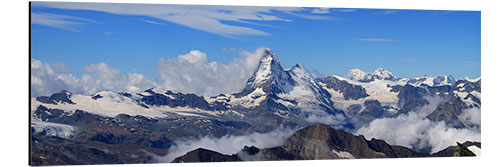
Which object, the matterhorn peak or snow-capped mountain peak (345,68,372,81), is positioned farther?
snow-capped mountain peak (345,68,372,81)

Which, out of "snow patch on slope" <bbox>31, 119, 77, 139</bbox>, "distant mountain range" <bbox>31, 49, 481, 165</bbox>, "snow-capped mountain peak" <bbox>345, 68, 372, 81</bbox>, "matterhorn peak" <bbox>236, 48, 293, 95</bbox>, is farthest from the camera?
"snow-capped mountain peak" <bbox>345, 68, 372, 81</bbox>

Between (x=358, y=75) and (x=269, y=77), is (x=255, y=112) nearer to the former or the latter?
(x=269, y=77)

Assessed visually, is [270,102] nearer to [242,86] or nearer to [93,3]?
[242,86]

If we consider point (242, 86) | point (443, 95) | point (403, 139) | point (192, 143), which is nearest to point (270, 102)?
point (242, 86)

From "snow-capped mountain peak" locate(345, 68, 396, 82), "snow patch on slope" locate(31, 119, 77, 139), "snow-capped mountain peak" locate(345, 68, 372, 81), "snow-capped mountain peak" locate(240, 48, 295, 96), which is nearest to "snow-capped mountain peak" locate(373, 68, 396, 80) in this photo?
"snow-capped mountain peak" locate(345, 68, 396, 82)

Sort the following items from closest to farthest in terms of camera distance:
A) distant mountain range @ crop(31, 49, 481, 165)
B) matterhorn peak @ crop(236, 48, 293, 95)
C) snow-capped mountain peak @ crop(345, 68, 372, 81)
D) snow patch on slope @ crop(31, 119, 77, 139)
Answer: snow patch on slope @ crop(31, 119, 77, 139), distant mountain range @ crop(31, 49, 481, 165), matterhorn peak @ crop(236, 48, 293, 95), snow-capped mountain peak @ crop(345, 68, 372, 81)

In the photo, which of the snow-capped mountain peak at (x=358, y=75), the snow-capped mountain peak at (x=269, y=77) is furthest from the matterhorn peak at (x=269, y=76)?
the snow-capped mountain peak at (x=358, y=75)

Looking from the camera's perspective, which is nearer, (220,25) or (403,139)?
(220,25)

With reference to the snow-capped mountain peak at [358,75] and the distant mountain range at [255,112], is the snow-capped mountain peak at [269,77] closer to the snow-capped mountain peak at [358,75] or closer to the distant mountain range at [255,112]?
the distant mountain range at [255,112]

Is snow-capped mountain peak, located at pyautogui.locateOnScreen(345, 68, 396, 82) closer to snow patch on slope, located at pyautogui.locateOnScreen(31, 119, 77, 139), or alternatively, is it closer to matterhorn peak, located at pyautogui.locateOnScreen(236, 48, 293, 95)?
matterhorn peak, located at pyautogui.locateOnScreen(236, 48, 293, 95)
